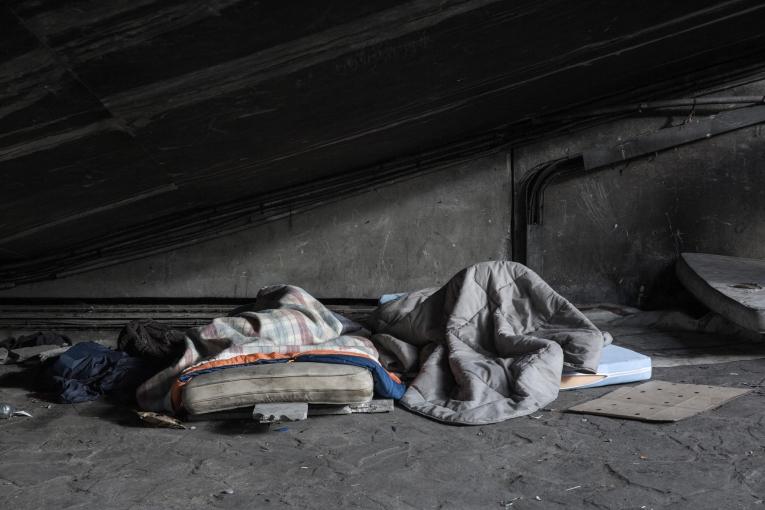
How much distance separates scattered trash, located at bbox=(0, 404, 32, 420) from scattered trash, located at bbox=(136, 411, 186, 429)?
577mm

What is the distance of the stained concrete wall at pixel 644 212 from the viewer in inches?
215

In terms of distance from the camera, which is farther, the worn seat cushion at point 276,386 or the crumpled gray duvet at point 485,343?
the crumpled gray duvet at point 485,343

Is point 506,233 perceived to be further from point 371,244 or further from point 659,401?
point 659,401

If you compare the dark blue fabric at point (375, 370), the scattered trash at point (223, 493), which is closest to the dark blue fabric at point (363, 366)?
the dark blue fabric at point (375, 370)

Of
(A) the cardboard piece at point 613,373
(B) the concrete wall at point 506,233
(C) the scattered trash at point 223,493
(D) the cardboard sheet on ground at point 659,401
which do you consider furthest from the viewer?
(B) the concrete wall at point 506,233

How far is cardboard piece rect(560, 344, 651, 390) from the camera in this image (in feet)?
11.6

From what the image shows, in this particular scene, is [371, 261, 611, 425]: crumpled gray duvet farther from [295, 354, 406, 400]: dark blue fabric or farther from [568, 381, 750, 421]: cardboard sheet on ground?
[568, 381, 750, 421]: cardboard sheet on ground

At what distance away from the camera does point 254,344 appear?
3.42 meters

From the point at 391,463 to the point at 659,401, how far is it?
4.26 ft

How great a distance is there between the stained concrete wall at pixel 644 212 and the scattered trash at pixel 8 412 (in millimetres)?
3406

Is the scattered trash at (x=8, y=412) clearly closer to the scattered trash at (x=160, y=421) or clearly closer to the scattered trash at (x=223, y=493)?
the scattered trash at (x=160, y=421)

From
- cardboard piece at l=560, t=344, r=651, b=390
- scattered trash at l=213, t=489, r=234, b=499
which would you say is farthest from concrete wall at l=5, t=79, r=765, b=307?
scattered trash at l=213, t=489, r=234, b=499

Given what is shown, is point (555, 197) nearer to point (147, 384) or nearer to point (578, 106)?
point (578, 106)

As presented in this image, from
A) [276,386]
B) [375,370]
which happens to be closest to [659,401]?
[375,370]
